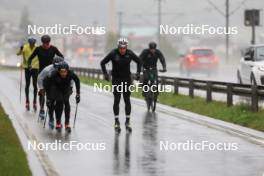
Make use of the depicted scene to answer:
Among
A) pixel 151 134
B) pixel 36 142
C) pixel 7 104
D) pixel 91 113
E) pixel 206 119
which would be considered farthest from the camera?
pixel 7 104

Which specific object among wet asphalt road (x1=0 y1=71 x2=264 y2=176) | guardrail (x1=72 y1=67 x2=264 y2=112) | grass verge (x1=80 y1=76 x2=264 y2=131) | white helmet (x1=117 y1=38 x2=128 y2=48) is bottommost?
wet asphalt road (x1=0 y1=71 x2=264 y2=176)

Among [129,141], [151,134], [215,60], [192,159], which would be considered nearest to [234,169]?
[192,159]

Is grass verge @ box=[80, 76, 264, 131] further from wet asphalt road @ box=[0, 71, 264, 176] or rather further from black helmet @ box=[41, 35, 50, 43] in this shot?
black helmet @ box=[41, 35, 50, 43]

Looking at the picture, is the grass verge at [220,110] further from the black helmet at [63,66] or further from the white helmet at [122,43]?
the black helmet at [63,66]

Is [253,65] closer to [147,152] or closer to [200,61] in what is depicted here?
[147,152]

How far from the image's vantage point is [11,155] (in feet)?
41.8

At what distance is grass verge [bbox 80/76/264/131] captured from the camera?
62.0 ft

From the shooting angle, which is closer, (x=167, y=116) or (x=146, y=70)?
(x=167, y=116)

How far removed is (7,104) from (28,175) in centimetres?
1413

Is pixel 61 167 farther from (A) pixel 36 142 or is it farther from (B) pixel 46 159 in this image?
(A) pixel 36 142

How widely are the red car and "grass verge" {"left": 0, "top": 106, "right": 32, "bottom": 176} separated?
1472 inches

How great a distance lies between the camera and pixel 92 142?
15.0m

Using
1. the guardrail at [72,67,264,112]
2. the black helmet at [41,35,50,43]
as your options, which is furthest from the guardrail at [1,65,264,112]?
the black helmet at [41,35,50,43]

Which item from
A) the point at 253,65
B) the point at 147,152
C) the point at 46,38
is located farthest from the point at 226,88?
the point at 147,152
